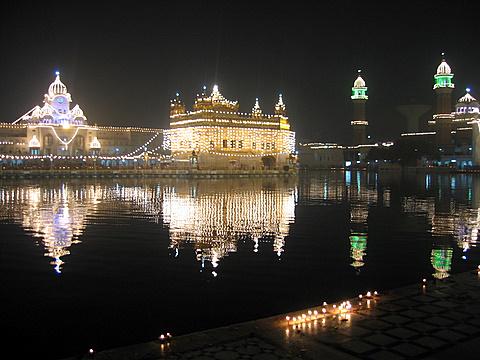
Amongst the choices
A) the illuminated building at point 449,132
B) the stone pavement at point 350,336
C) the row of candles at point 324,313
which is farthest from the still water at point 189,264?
the illuminated building at point 449,132

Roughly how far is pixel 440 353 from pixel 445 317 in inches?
49.8

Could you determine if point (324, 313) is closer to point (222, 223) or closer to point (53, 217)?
point (222, 223)

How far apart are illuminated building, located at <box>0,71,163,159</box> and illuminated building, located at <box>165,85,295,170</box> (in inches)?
388

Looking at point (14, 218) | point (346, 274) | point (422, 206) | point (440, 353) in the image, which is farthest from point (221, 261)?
point (422, 206)

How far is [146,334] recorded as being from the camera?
6.62 metres

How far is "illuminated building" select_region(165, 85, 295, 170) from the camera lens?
60094mm

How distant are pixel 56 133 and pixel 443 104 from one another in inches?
2697

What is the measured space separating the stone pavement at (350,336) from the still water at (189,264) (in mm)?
831

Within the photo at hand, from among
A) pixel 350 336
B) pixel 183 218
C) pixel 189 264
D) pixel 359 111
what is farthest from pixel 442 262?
pixel 359 111

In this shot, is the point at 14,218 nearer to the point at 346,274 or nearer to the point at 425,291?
the point at 346,274

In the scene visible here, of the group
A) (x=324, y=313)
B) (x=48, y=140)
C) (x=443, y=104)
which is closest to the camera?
(x=324, y=313)

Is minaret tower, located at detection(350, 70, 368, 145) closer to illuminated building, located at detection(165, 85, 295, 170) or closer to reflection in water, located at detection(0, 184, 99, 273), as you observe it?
illuminated building, located at detection(165, 85, 295, 170)

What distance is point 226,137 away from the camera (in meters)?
61.4

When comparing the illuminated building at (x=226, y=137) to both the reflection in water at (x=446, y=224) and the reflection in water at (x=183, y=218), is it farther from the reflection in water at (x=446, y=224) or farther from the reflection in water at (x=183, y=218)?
the reflection in water at (x=446, y=224)
